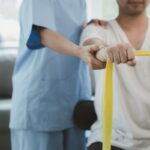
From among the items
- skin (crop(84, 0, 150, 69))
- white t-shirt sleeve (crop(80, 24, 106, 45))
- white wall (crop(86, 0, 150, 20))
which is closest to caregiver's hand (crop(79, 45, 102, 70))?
skin (crop(84, 0, 150, 69))

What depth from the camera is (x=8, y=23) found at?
3.20 m

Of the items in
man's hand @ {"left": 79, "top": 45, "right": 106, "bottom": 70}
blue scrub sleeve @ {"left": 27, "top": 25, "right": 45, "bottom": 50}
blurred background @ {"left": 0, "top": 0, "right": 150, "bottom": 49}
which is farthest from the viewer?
blurred background @ {"left": 0, "top": 0, "right": 150, "bottom": 49}

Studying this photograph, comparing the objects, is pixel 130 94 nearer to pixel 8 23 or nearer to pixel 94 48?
pixel 94 48

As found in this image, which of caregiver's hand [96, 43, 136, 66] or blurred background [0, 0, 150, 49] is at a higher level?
blurred background [0, 0, 150, 49]

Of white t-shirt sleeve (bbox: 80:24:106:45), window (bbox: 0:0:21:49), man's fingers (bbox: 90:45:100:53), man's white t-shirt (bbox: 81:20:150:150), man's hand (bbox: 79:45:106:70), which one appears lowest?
man's white t-shirt (bbox: 81:20:150:150)

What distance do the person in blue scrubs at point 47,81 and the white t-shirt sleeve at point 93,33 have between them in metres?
0.06

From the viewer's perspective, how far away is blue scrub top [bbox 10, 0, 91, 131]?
1.27m

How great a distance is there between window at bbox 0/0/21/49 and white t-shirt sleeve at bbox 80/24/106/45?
195 cm

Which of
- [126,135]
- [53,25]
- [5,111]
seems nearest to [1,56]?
[5,111]

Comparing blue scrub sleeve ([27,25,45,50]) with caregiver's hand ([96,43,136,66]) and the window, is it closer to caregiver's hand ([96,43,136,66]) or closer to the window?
caregiver's hand ([96,43,136,66])

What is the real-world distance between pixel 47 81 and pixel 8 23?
203 centimetres

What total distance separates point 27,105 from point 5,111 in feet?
3.89

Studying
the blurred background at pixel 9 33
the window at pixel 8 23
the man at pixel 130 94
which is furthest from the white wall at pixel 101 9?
the man at pixel 130 94

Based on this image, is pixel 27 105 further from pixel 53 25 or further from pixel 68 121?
pixel 53 25
